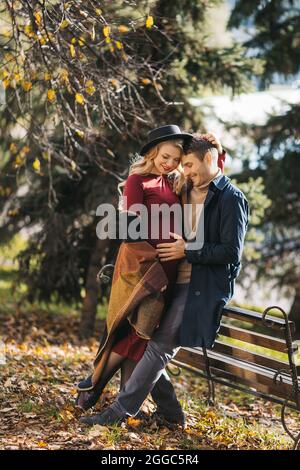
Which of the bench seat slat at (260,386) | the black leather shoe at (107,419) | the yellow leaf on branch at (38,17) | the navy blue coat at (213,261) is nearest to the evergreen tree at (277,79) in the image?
the yellow leaf on branch at (38,17)

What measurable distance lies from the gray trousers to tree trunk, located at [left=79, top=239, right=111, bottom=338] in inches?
196

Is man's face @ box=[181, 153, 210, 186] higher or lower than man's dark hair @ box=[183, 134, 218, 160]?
lower

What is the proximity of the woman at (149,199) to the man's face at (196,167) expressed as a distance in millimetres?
121

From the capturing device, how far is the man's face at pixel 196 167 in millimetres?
4613

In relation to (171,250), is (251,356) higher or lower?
lower

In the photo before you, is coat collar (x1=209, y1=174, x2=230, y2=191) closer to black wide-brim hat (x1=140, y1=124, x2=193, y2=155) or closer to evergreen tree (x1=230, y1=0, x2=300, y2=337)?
black wide-brim hat (x1=140, y1=124, x2=193, y2=155)

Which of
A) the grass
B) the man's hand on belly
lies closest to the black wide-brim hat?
the man's hand on belly

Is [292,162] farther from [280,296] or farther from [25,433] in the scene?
[25,433]

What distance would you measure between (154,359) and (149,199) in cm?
107

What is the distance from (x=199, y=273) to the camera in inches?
181

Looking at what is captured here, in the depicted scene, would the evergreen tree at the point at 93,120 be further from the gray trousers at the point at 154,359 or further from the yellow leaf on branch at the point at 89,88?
the gray trousers at the point at 154,359

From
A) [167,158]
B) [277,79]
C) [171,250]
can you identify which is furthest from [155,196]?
[277,79]

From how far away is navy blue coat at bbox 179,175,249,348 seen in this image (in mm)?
4477

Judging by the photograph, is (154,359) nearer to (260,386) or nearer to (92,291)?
(260,386)
